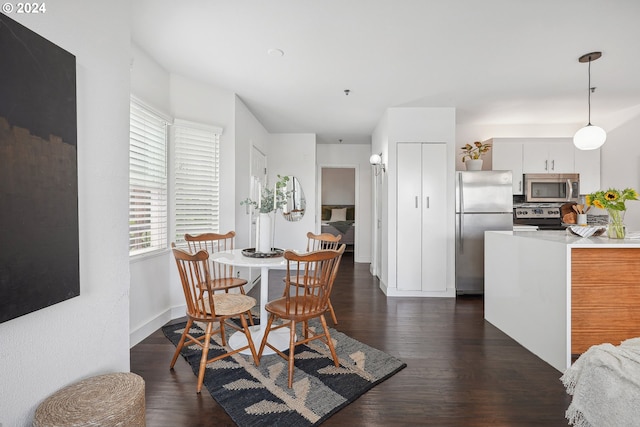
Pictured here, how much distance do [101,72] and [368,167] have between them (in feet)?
18.3

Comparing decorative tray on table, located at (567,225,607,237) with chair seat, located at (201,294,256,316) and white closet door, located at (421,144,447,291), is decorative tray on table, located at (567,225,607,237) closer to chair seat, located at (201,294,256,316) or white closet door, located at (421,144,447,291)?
white closet door, located at (421,144,447,291)

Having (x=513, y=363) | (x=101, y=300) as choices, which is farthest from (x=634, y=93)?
(x=101, y=300)

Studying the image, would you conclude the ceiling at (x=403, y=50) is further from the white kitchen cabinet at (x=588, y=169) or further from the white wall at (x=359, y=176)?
the white wall at (x=359, y=176)

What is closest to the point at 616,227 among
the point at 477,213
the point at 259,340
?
the point at 477,213

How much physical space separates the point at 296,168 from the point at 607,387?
527cm

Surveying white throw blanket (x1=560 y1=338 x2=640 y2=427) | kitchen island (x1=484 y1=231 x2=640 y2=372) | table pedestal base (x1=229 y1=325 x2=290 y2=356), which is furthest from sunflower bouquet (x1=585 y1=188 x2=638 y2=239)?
table pedestal base (x1=229 y1=325 x2=290 y2=356)

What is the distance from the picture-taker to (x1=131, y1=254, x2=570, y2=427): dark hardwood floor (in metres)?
1.74

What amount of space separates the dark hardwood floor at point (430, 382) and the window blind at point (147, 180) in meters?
0.91

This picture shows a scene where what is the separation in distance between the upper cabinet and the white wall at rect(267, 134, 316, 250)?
123 inches

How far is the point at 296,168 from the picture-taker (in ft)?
19.5

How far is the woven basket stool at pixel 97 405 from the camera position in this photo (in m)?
1.03

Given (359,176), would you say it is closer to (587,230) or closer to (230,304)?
(587,230)

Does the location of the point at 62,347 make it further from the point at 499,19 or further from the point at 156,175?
the point at 499,19

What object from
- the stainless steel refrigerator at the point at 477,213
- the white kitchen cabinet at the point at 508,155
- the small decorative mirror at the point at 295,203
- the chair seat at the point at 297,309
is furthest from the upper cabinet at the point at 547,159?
the chair seat at the point at 297,309
